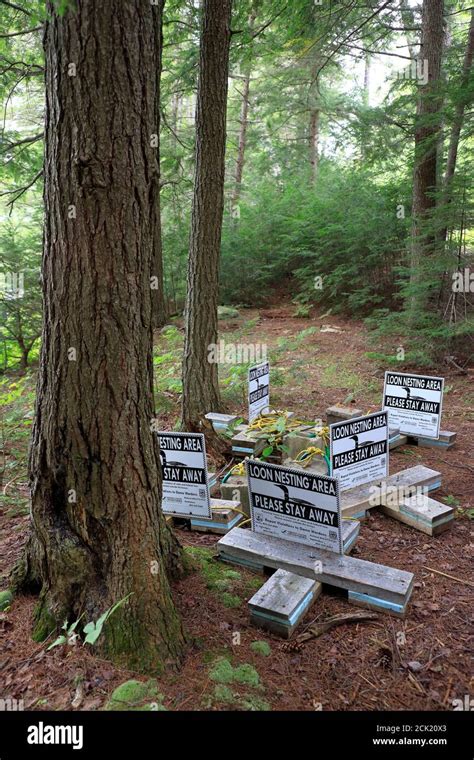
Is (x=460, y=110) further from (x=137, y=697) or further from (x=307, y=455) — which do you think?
(x=137, y=697)

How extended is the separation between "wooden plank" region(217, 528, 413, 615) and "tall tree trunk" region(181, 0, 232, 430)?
2.18 m

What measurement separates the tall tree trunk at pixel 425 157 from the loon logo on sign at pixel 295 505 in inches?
219

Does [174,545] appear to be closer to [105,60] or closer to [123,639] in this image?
[123,639]

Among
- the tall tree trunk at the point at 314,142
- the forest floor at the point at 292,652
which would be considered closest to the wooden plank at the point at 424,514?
the forest floor at the point at 292,652

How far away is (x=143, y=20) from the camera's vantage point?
5.92ft

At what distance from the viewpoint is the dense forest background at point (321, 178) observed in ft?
21.9

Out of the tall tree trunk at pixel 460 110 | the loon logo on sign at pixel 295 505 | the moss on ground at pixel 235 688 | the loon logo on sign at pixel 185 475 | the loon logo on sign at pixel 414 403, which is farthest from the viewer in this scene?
the tall tree trunk at pixel 460 110

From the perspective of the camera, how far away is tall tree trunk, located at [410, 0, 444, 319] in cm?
734

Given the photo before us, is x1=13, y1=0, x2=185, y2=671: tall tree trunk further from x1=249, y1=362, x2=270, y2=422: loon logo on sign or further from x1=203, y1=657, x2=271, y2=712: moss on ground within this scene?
x1=249, y1=362, x2=270, y2=422: loon logo on sign

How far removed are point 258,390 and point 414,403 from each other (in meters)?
1.65

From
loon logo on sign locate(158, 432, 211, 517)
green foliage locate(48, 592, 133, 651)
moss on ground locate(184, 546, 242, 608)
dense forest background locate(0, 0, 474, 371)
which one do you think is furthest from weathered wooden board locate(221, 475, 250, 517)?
dense forest background locate(0, 0, 474, 371)

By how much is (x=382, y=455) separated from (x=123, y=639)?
8.40ft

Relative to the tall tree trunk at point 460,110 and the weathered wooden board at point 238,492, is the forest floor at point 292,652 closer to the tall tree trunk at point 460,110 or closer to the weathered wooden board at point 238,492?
the weathered wooden board at point 238,492
